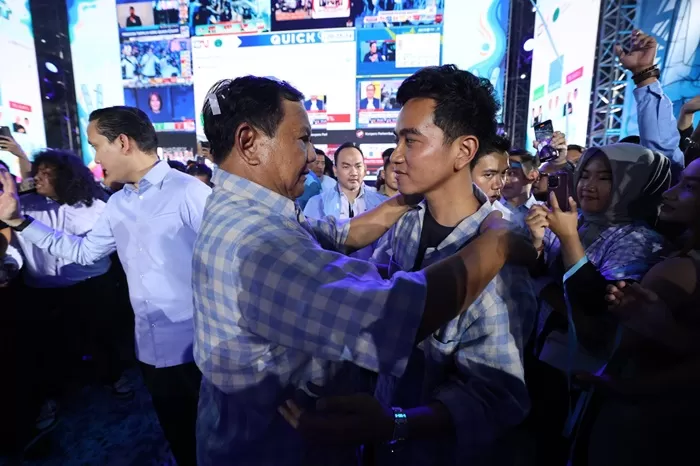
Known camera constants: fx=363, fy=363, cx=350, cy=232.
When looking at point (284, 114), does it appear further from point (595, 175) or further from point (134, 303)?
point (595, 175)

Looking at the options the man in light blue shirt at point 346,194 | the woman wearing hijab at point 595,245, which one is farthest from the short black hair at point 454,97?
the man in light blue shirt at point 346,194

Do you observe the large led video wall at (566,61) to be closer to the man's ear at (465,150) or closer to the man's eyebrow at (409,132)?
the man's ear at (465,150)

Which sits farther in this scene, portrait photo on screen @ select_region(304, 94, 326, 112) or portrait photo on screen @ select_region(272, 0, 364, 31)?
portrait photo on screen @ select_region(304, 94, 326, 112)

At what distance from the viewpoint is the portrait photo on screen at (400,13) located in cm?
701

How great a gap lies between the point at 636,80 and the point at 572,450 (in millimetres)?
2425

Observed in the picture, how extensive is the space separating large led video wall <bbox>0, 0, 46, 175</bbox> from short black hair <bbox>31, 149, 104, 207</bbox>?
739 centimetres

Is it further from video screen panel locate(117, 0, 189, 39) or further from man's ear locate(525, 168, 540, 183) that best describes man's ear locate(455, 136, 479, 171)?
video screen panel locate(117, 0, 189, 39)

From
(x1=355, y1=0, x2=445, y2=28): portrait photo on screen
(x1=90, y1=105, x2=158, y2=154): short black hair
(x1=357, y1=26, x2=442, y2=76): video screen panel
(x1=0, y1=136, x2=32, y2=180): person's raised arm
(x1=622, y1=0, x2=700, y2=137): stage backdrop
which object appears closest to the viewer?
(x1=90, y1=105, x2=158, y2=154): short black hair

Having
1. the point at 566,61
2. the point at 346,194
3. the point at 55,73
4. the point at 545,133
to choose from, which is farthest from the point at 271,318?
the point at 55,73

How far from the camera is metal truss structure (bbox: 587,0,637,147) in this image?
5.69 m

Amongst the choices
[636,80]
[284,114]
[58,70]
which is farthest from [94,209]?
[58,70]

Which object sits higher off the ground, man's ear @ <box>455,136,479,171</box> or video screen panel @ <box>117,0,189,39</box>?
video screen panel @ <box>117,0,189,39</box>

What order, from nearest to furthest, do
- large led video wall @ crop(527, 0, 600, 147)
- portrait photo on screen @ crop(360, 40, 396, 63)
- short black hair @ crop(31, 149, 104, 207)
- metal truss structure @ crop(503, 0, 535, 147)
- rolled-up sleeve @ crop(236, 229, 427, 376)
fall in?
rolled-up sleeve @ crop(236, 229, 427, 376)
short black hair @ crop(31, 149, 104, 207)
large led video wall @ crop(527, 0, 600, 147)
metal truss structure @ crop(503, 0, 535, 147)
portrait photo on screen @ crop(360, 40, 396, 63)

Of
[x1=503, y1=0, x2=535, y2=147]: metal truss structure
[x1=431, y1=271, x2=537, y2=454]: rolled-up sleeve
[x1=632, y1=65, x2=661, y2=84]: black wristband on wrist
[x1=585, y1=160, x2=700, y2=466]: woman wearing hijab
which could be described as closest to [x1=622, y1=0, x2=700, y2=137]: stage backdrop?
[x1=503, y1=0, x2=535, y2=147]: metal truss structure
